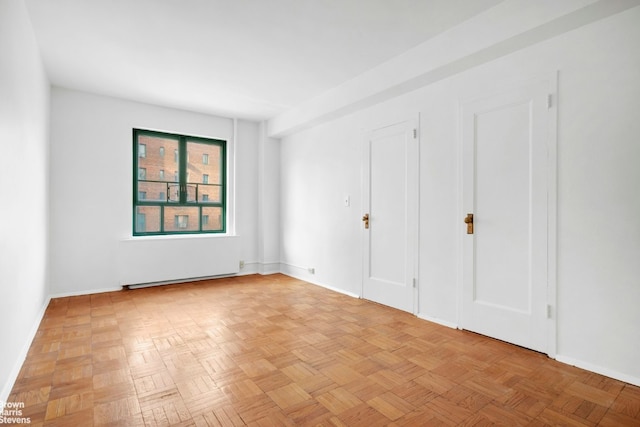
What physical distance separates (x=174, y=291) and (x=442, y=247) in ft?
11.6

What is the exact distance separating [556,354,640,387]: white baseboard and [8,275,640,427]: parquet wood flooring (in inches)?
2.1

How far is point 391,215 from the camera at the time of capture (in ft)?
12.7

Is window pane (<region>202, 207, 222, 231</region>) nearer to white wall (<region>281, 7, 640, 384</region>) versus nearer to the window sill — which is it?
the window sill

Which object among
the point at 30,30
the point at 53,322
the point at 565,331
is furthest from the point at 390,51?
the point at 53,322

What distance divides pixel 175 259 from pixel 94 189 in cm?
141

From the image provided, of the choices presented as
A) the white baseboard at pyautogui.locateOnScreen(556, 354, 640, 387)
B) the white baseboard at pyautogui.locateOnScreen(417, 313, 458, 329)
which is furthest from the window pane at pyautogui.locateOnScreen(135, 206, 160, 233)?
the white baseboard at pyautogui.locateOnScreen(556, 354, 640, 387)

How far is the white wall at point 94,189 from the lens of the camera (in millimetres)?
4312

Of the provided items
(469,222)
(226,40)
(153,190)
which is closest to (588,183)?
(469,222)

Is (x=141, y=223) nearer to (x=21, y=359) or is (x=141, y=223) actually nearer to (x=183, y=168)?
(x=183, y=168)

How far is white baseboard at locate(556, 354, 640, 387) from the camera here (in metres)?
2.16

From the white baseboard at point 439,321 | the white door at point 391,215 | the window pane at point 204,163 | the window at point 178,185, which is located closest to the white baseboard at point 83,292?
the window at point 178,185

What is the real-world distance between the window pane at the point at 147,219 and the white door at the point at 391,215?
315 cm

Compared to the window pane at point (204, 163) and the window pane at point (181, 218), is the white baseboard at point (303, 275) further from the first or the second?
the window pane at point (204, 163)

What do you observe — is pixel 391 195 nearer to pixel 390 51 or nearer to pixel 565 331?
pixel 390 51
